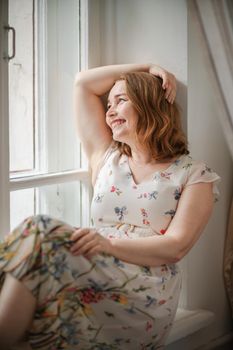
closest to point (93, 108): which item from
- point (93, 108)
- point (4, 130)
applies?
point (93, 108)

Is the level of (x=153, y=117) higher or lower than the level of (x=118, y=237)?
higher

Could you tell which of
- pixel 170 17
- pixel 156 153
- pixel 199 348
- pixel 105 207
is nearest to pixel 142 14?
pixel 170 17

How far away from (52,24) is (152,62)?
392mm

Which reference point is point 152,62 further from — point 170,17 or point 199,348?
point 199,348

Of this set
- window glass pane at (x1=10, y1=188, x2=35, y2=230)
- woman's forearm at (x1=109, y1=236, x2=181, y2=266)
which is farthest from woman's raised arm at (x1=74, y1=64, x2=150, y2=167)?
woman's forearm at (x1=109, y1=236, x2=181, y2=266)

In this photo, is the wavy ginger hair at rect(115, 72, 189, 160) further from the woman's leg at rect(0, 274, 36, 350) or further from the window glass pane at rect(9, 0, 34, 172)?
the woman's leg at rect(0, 274, 36, 350)

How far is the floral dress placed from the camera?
1783 millimetres

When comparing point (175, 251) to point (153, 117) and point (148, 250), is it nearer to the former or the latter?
point (148, 250)

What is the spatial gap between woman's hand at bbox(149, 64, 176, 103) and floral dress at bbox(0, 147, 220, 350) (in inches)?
8.6

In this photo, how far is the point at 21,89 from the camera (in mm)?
2303

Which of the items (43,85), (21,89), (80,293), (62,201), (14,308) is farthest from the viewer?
(62,201)

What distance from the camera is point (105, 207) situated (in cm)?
230

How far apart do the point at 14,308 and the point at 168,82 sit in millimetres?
957

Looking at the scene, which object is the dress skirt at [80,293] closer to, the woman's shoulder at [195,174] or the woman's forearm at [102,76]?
the woman's shoulder at [195,174]
